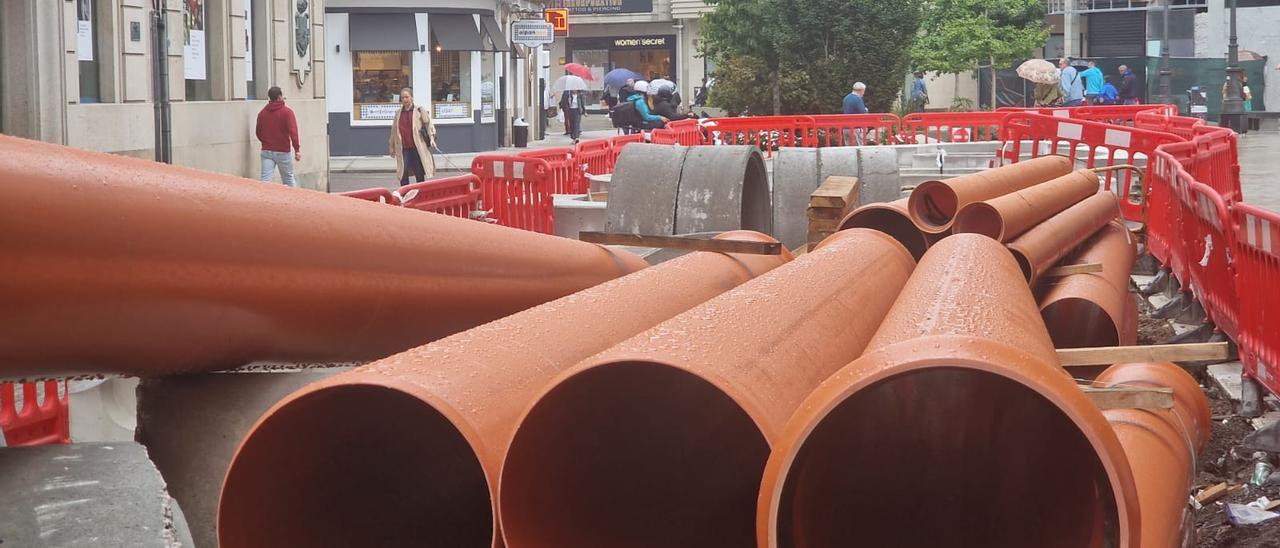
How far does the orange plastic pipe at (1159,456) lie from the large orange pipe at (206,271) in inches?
78.1

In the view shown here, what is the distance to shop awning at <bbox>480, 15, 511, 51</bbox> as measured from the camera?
36.3 meters

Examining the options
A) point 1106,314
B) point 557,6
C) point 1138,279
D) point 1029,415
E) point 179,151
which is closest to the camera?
point 1029,415

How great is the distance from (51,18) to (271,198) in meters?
14.4

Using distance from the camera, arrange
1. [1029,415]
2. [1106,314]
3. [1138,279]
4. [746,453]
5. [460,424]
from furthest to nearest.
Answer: [1138,279] → [1106,314] → [1029,415] → [746,453] → [460,424]

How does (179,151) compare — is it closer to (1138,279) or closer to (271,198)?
(1138,279)

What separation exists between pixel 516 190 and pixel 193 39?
11.0 meters

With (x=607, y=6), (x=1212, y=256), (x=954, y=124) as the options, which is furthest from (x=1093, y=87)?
→ (x=607, y=6)

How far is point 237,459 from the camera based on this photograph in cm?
291

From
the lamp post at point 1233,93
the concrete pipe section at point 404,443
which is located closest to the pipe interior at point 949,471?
the concrete pipe section at point 404,443

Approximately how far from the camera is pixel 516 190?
12016 mm

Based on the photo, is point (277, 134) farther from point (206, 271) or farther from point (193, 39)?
point (206, 271)

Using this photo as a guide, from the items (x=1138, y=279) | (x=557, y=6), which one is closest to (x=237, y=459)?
(x=1138, y=279)

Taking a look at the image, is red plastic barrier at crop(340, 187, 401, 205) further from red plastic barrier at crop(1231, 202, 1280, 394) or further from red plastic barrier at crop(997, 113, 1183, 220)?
red plastic barrier at crop(997, 113, 1183, 220)

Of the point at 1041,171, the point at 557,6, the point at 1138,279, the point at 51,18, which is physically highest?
the point at 557,6
